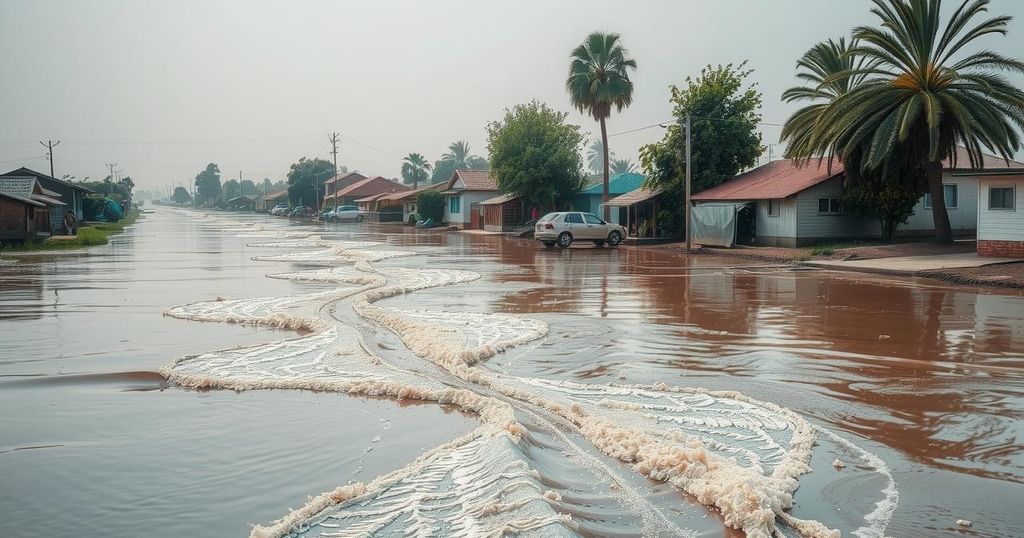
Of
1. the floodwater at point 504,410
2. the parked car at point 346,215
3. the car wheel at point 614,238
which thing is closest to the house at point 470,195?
the car wheel at point 614,238

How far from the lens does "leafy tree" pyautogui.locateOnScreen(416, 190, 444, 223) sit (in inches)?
2744

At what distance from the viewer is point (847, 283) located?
20.4m

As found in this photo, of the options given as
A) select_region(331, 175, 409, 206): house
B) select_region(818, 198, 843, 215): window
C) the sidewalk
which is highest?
select_region(331, 175, 409, 206): house

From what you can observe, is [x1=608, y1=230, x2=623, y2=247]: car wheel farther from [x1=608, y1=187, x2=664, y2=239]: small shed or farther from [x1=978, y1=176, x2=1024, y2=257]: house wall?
A: [x1=978, y1=176, x2=1024, y2=257]: house wall

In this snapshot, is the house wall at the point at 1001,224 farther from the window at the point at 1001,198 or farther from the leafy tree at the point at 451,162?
the leafy tree at the point at 451,162

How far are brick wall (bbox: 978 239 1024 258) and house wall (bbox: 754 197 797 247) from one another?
7.97 meters

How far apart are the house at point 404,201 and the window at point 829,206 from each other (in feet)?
147

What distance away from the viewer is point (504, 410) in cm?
784

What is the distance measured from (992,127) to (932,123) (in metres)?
2.48

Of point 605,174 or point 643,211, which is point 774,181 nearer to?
point 643,211

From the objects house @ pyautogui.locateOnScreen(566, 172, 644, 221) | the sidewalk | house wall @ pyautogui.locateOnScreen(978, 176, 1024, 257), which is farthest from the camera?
house @ pyautogui.locateOnScreen(566, 172, 644, 221)

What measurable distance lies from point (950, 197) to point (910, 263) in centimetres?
1157

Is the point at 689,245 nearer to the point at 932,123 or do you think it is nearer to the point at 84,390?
the point at 932,123

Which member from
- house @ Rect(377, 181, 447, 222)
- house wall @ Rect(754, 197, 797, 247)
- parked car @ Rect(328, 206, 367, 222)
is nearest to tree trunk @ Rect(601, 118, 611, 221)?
house wall @ Rect(754, 197, 797, 247)
